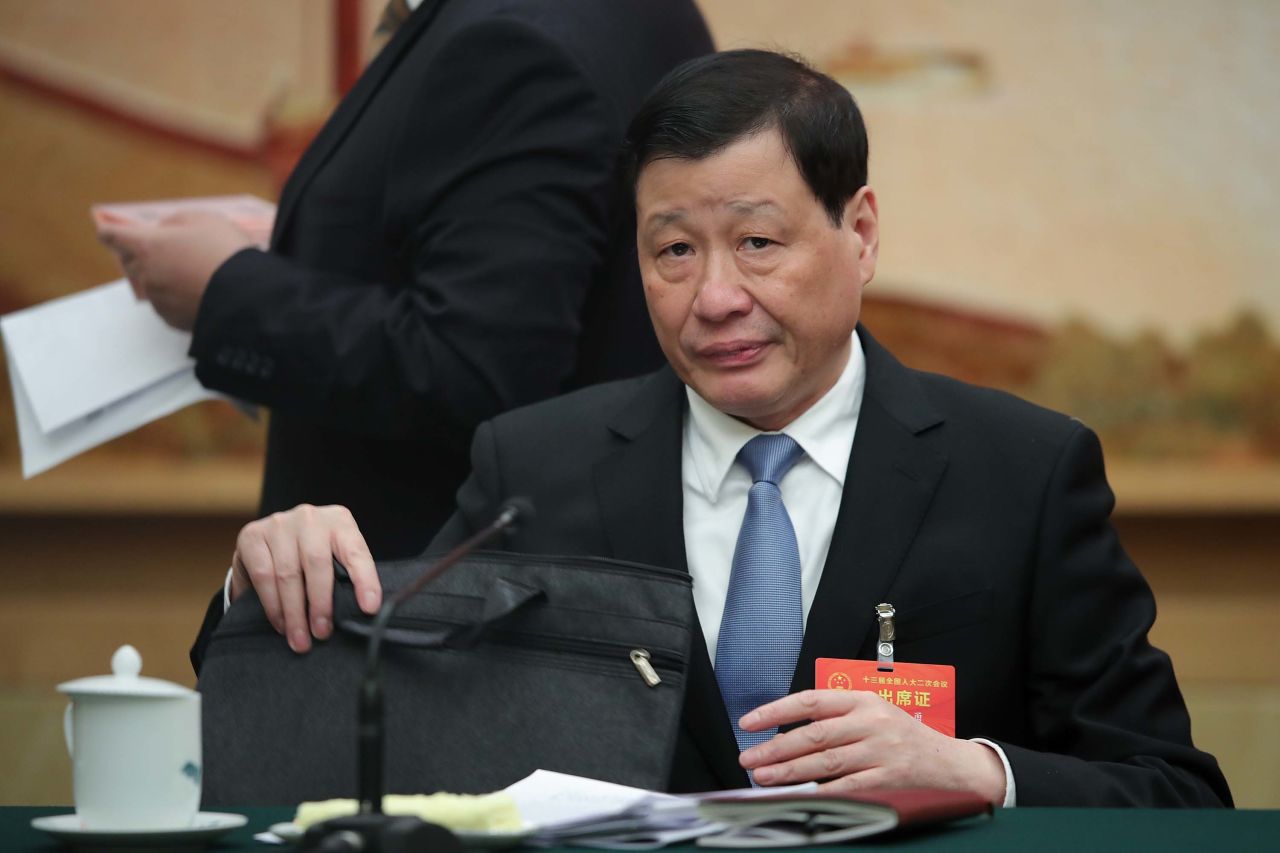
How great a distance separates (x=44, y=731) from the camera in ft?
15.6

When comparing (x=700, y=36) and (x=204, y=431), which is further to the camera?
(x=204, y=431)

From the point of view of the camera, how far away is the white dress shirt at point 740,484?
2020 millimetres

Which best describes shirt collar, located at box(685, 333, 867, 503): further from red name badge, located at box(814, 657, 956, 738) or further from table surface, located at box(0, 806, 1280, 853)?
table surface, located at box(0, 806, 1280, 853)

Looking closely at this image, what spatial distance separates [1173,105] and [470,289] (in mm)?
3082

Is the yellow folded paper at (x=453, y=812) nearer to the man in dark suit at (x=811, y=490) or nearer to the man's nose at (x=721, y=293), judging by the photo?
the man in dark suit at (x=811, y=490)

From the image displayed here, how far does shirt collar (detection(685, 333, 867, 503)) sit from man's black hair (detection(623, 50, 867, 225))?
0.22 metres

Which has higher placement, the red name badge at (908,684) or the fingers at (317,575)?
the fingers at (317,575)

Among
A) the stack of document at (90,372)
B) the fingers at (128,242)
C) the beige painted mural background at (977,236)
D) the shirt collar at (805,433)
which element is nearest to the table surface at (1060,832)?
the shirt collar at (805,433)

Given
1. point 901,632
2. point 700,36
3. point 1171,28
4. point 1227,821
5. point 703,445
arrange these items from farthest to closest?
point 1171,28
point 700,36
point 703,445
point 901,632
point 1227,821

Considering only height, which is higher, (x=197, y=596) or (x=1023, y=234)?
(x=1023, y=234)

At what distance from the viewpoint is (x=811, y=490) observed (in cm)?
208

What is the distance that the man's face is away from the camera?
6.61ft

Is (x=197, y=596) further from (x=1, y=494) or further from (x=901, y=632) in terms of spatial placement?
(x=901, y=632)

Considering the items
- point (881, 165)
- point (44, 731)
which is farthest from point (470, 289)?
point (44, 731)
